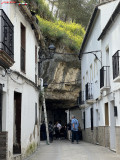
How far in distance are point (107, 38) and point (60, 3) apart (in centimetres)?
2183

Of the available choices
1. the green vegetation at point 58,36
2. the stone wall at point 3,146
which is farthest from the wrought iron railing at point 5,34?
the green vegetation at point 58,36

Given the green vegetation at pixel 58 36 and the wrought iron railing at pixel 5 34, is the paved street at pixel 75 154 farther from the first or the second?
the green vegetation at pixel 58 36

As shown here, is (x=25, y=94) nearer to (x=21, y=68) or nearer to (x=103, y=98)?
(x=21, y=68)

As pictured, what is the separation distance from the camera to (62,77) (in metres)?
25.6

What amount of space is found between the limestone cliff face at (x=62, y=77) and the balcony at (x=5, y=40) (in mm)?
15277

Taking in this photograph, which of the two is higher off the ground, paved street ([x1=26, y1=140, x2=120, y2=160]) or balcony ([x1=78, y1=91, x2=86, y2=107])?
balcony ([x1=78, y1=91, x2=86, y2=107])

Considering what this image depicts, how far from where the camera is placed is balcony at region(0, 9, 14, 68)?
28.8ft

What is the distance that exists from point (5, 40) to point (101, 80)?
7870 millimetres

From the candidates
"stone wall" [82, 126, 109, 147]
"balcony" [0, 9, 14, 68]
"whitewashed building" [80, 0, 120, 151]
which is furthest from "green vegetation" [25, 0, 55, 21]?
"balcony" [0, 9, 14, 68]

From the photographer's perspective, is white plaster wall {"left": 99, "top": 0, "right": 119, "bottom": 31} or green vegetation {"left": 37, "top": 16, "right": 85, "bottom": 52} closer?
white plaster wall {"left": 99, "top": 0, "right": 119, "bottom": 31}

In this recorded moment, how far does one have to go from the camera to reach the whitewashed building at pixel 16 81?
958cm

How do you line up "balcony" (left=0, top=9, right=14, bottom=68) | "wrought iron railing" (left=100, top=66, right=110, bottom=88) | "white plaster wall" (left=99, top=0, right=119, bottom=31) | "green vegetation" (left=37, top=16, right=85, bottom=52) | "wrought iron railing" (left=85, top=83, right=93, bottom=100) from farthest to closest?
1. "green vegetation" (left=37, top=16, right=85, bottom=52)
2. "wrought iron railing" (left=85, top=83, right=93, bottom=100)
3. "white plaster wall" (left=99, top=0, right=119, bottom=31)
4. "wrought iron railing" (left=100, top=66, right=110, bottom=88)
5. "balcony" (left=0, top=9, right=14, bottom=68)

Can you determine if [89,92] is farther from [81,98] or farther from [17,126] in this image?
[17,126]

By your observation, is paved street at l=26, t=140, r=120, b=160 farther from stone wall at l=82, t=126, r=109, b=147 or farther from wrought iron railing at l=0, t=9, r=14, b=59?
wrought iron railing at l=0, t=9, r=14, b=59
